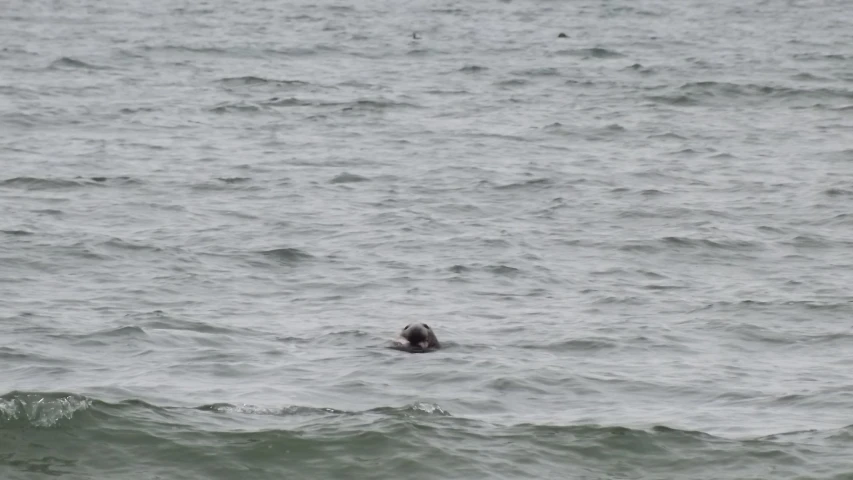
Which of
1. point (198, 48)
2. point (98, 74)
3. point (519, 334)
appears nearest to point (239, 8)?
point (198, 48)

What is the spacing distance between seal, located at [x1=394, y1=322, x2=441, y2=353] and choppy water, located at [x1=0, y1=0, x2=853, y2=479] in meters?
0.21

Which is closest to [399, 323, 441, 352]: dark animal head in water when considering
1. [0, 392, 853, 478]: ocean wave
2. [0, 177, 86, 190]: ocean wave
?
[0, 392, 853, 478]: ocean wave

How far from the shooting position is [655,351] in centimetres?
1372

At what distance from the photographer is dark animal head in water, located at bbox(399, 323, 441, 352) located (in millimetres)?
13172

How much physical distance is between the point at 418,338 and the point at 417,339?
1 cm

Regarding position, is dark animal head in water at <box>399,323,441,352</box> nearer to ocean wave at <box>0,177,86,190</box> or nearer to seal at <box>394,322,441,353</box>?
seal at <box>394,322,441,353</box>

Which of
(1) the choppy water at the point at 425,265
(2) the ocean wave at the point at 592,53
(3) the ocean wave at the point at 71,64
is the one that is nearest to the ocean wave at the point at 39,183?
(1) the choppy water at the point at 425,265

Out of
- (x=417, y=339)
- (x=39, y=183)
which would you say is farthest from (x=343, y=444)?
(x=39, y=183)

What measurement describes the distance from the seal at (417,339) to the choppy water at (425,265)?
0.69 feet

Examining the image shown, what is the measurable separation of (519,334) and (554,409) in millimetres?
2289

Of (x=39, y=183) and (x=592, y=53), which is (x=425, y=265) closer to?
(x=39, y=183)

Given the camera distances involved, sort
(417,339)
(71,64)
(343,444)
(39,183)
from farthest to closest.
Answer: (71,64) < (39,183) < (417,339) < (343,444)

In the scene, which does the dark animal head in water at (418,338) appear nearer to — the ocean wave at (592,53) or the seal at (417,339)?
the seal at (417,339)

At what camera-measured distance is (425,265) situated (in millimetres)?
17016
